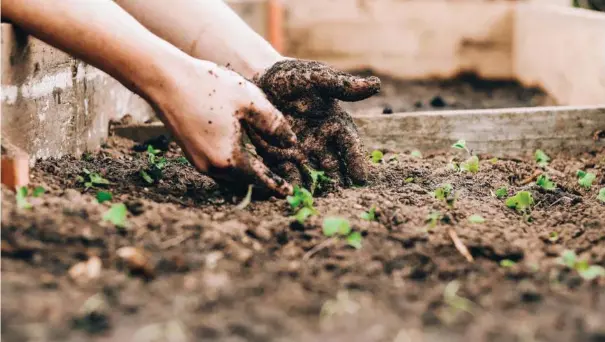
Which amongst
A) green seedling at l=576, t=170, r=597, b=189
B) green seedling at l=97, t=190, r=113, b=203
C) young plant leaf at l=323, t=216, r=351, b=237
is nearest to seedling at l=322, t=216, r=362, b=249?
young plant leaf at l=323, t=216, r=351, b=237

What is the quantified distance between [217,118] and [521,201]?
0.78 meters

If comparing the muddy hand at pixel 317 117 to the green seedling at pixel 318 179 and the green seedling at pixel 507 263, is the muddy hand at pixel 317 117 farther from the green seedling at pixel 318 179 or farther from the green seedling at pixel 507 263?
the green seedling at pixel 507 263

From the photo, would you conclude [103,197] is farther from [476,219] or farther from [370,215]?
[476,219]

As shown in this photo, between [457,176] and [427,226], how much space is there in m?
0.62

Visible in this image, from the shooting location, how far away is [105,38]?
1.65 metres

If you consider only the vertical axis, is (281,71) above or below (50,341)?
above

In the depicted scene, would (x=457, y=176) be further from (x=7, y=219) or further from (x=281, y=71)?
(x=7, y=219)

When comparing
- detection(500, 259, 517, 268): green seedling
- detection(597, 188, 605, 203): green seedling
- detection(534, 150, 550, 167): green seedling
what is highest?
detection(500, 259, 517, 268): green seedling

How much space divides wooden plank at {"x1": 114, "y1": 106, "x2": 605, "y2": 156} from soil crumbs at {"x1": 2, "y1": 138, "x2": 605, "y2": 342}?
0.76 metres

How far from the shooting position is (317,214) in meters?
1.56

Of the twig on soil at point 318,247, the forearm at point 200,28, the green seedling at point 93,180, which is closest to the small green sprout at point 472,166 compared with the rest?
the forearm at point 200,28

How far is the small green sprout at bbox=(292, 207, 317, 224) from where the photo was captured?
4.92 feet

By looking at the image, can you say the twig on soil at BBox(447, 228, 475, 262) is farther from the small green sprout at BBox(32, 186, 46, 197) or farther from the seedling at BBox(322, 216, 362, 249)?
the small green sprout at BBox(32, 186, 46, 197)

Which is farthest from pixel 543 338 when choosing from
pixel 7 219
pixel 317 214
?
pixel 7 219
